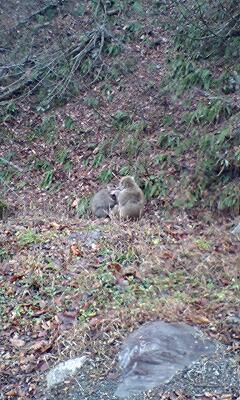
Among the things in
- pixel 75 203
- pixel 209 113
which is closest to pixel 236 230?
pixel 209 113

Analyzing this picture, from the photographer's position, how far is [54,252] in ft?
26.7

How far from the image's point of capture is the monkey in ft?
34.2

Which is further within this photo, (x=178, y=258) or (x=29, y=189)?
(x=29, y=189)

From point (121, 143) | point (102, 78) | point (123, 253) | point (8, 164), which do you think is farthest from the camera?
point (102, 78)

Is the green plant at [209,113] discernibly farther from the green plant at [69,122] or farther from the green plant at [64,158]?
the green plant at [69,122]

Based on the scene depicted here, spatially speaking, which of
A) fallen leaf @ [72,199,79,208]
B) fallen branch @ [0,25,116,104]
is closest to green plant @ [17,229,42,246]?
fallen leaf @ [72,199,79,208]

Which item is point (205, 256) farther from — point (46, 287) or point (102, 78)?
point (102, 78)

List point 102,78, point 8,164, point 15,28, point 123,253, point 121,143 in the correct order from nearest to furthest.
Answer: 1. point 123,253
2. point 121,143
3. point 8,164
4. point 102,78
5. point 15,28

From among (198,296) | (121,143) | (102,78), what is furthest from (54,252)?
(102,78)

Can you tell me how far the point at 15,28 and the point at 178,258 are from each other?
12024mm

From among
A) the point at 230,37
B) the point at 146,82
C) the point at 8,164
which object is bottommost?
the point at 8,164

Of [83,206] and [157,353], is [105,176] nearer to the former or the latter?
[83,206]

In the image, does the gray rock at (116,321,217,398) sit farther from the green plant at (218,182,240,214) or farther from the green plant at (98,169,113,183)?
the green plant at (98,169,113,183)

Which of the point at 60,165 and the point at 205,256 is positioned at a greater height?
the point at 205,256
